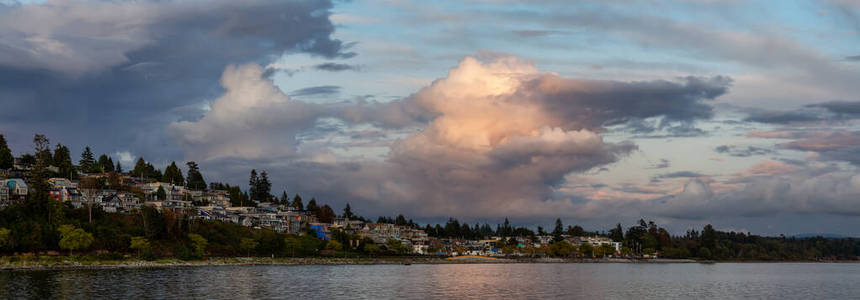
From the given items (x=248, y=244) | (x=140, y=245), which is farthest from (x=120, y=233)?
(x=248, y=244)

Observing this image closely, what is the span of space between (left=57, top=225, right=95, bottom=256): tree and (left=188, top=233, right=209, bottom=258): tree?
24040mm

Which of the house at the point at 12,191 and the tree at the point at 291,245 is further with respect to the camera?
the tree at the point at 291,245

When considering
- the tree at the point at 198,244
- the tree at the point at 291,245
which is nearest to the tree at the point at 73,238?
the tree at the point at 198,244

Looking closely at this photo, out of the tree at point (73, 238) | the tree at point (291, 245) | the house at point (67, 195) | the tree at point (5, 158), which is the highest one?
the tree at point (5, 158)

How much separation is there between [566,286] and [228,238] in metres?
98.5

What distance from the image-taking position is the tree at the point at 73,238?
127125 mm

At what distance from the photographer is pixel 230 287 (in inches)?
3339

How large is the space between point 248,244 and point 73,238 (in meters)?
44.7

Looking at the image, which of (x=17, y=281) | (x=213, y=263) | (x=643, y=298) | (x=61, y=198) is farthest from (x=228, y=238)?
(x=643, y=298)

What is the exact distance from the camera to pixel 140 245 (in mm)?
139250

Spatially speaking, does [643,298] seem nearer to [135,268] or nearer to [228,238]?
[135,268]

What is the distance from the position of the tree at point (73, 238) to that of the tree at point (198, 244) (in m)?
24.0

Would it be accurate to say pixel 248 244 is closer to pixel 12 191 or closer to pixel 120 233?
pixel 120 233

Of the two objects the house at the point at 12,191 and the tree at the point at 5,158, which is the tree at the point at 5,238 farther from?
the tree at the point at 5,158
